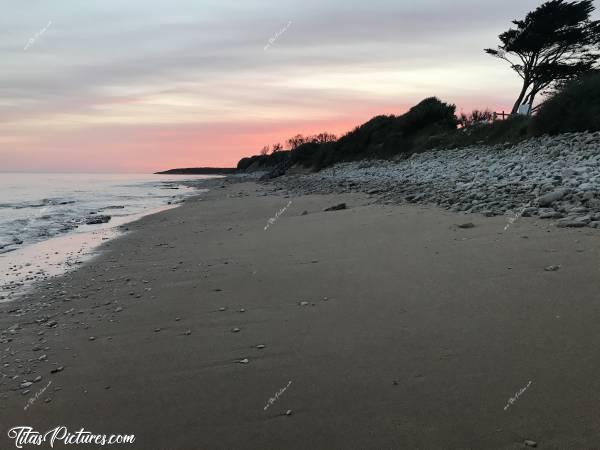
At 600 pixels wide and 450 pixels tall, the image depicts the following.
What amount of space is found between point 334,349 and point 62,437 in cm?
167

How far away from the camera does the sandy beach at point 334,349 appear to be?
7.26 ft

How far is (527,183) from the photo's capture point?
8617 millimetres

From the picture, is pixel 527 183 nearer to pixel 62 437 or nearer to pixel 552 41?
pixel 62 437

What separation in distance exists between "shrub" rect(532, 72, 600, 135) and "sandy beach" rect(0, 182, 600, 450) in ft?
34.6

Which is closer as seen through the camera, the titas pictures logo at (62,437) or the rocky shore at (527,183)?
the titas pictures logo at (62,437)

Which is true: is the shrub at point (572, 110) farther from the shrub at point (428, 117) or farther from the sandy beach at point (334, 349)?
the shrub at point (428, 117)

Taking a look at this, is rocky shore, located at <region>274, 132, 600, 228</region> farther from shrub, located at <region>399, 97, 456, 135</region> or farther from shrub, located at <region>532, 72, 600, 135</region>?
shrub, located at <region>399, 97, 456, 135</region>

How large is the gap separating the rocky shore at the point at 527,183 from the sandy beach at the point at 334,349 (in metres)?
0.94

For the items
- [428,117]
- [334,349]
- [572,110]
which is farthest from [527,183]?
[428,117]

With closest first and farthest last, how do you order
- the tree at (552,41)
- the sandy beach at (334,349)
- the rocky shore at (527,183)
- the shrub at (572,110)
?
the sandy beach at (334,349)
the rocky shore at (527,183)
the shrub at (572,110)
the tree at (552,41)

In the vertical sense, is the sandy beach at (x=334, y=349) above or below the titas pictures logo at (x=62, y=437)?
above

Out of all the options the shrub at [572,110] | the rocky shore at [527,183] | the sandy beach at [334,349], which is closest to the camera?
the sandy beach at [334,349]

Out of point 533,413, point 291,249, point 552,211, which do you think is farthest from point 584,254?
point 291,249

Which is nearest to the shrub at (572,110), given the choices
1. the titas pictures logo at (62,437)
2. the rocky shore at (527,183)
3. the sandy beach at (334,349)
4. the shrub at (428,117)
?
the rocky shore at (527,183)
